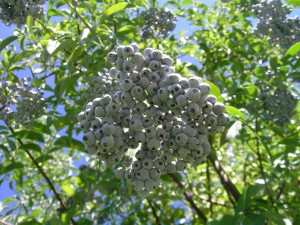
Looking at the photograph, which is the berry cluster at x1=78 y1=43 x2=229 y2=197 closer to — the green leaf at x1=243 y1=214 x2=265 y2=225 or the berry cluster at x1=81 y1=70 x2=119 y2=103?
the berry cluster at x1=81 y1=70 x2=119 y2=103

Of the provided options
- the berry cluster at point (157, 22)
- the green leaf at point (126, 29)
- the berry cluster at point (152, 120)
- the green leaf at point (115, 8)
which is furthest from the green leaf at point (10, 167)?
the berry cluster at point (152, 120)

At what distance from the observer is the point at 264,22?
5000 millimetres

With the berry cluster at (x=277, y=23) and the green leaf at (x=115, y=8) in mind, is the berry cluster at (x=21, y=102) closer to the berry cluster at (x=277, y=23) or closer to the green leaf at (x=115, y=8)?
the green leaf at (x=115, y=8)

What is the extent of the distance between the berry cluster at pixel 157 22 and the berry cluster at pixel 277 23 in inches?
44.7

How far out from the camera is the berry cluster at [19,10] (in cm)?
339

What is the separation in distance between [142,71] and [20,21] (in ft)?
5.66

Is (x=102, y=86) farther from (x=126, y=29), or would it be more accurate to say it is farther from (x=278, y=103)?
(x=278, y=103)

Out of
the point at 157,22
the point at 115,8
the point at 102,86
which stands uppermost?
the point at 157,22

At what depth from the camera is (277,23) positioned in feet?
15.8

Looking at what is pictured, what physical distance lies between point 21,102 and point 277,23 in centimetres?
302

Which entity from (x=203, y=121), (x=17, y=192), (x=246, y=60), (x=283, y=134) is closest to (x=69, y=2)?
(x=203, y=121)

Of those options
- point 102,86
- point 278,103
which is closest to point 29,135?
point 102,86

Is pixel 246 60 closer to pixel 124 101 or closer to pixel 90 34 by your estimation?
pixel 90 34

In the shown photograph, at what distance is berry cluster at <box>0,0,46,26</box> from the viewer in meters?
3.39
